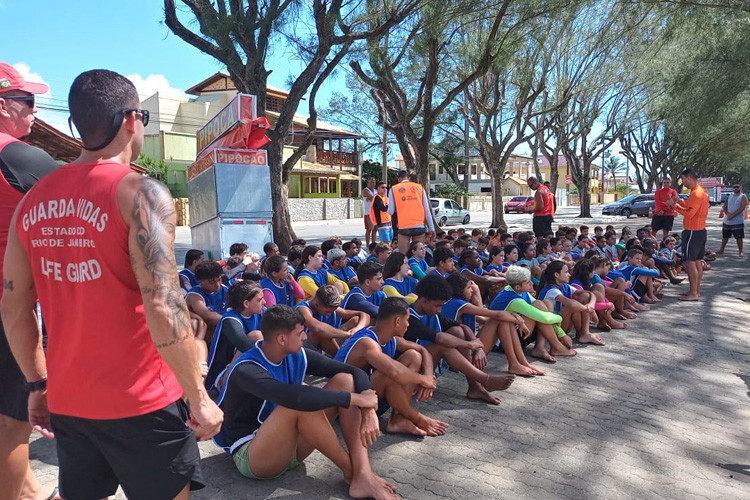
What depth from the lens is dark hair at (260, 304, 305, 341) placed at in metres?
2.97

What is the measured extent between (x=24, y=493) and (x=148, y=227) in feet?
5.79

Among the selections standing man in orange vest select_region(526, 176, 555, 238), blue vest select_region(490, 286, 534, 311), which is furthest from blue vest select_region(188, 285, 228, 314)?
standing man in orange vest select_region(526, 176, 555, 238)

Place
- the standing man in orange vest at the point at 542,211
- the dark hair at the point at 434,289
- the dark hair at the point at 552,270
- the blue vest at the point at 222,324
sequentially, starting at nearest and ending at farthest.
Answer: the blue vest at the point at 222,324, the dark hair at the point at 434,289, the dark hair at the point at 552,270, the standing man in orange vest at the point at 542,211

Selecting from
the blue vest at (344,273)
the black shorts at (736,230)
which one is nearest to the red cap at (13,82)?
the blue vest at (344,273)

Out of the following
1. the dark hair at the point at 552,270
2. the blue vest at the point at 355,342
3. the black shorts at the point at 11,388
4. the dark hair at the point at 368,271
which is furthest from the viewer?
the dark hair at the point at 552,270

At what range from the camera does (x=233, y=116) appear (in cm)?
940

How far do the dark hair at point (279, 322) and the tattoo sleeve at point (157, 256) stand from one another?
119cm

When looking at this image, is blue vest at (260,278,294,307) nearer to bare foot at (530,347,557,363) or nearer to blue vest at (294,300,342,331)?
blue vest at (294,300,342,331)

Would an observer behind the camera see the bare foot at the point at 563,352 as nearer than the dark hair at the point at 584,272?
Yes

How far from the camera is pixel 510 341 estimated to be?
4977 mm

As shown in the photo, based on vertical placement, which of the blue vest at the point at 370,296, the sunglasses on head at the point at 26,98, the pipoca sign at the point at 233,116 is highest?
the pipoca sign at the point at 233,116

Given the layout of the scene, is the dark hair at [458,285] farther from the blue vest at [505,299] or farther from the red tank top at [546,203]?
the red tank top at [546,203]

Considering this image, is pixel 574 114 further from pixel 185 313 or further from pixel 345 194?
pixel 185 313

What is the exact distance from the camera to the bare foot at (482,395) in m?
4.38
